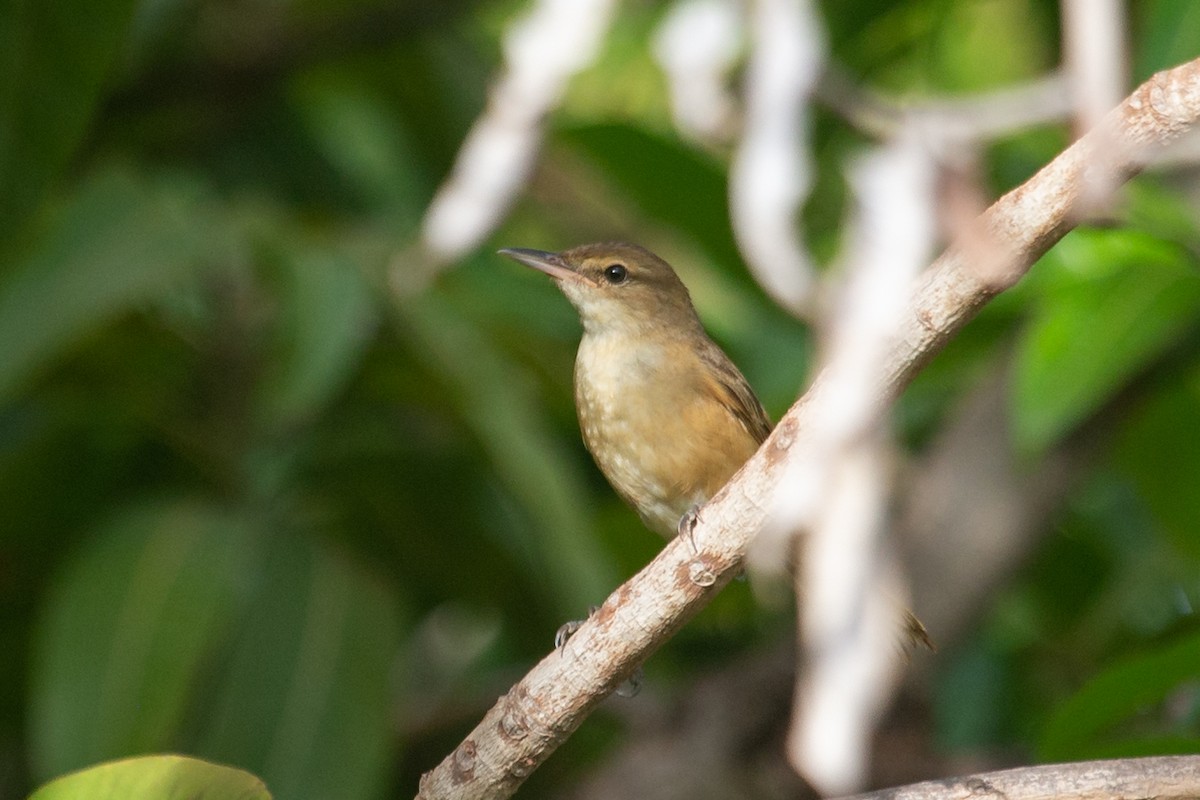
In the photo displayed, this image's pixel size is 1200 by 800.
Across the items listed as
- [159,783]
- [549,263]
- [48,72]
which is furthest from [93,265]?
[159,783]

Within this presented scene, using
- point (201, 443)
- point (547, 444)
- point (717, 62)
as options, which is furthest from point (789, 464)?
point (201, 443)

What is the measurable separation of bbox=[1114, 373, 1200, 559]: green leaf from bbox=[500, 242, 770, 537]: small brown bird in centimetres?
141

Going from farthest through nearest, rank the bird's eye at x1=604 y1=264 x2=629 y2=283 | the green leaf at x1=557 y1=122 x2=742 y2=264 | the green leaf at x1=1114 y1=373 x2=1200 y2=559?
the green leaf at x1=557 y1=122 x2=742 y2=264, the green leaf at x1=1114 y1=373 x2=1200 y2=559, the bird's eye at x1=604 y1=264 x2=629 y2=283

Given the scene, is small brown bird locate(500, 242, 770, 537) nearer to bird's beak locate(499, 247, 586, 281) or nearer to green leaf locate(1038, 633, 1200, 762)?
bird's beak locate(499, 247, 586, 281)

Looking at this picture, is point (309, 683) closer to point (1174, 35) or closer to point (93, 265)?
point (93, 265)

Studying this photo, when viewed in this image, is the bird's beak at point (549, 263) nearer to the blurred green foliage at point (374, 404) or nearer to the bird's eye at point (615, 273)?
the bird's eye at point (615, 273)

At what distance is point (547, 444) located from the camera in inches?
171

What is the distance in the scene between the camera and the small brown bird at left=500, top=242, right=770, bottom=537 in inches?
153

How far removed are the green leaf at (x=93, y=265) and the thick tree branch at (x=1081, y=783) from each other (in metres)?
2.67

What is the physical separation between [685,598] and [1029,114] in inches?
33.6

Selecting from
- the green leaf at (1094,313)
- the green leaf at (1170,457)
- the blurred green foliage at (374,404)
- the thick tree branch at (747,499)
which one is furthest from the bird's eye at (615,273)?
the thick tree branch at (747,499)

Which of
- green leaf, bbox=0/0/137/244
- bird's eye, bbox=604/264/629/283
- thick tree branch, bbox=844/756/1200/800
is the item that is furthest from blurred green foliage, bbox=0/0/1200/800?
thick tree branch, bbox=844/756/1200/800

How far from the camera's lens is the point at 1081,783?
2059mm

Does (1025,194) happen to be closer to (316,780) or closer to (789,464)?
(789,464)
